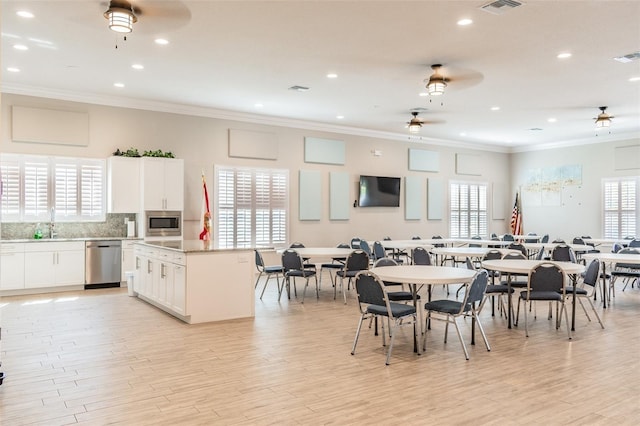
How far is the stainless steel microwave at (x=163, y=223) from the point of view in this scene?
30.9ft

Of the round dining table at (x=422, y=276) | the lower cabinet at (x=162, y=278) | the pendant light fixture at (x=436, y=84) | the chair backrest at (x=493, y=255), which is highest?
the pendant light fixture at (x=436, y=84)

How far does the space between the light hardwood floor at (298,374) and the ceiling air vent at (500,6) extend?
12.1ft

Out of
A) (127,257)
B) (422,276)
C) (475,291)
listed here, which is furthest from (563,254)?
(127,257)

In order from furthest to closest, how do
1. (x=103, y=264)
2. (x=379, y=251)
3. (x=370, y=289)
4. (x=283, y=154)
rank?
(x=283, y=154), (x=379, y=251), (x=103, y=264), (x=370, y=289)

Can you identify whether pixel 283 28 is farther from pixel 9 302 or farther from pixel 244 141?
pixel 9 302

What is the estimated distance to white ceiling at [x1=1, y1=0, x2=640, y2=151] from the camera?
214 inches

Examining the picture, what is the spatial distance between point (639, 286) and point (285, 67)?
8154 mm

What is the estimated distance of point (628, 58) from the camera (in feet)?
22.6

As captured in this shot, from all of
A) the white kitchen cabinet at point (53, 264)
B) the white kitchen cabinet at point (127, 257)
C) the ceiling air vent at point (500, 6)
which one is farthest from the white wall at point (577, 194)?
the white kitchen cabinet at point (53, 264)

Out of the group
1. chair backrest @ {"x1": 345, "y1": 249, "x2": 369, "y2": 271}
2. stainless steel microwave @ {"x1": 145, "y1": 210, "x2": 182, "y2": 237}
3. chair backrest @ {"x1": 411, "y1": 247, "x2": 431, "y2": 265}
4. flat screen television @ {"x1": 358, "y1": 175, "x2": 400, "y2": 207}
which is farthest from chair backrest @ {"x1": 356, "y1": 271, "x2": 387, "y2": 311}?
flat screen television @ {"x1": 358, "y1": 175, "x2": 400, "y2": 207}

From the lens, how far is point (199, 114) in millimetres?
10391

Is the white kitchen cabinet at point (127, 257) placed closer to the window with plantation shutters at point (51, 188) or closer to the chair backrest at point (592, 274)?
the window with plantation shutters at point (51, 188)

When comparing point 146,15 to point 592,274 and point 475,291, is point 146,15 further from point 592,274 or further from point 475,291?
point 592,274

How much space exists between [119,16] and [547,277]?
5.59 metres
